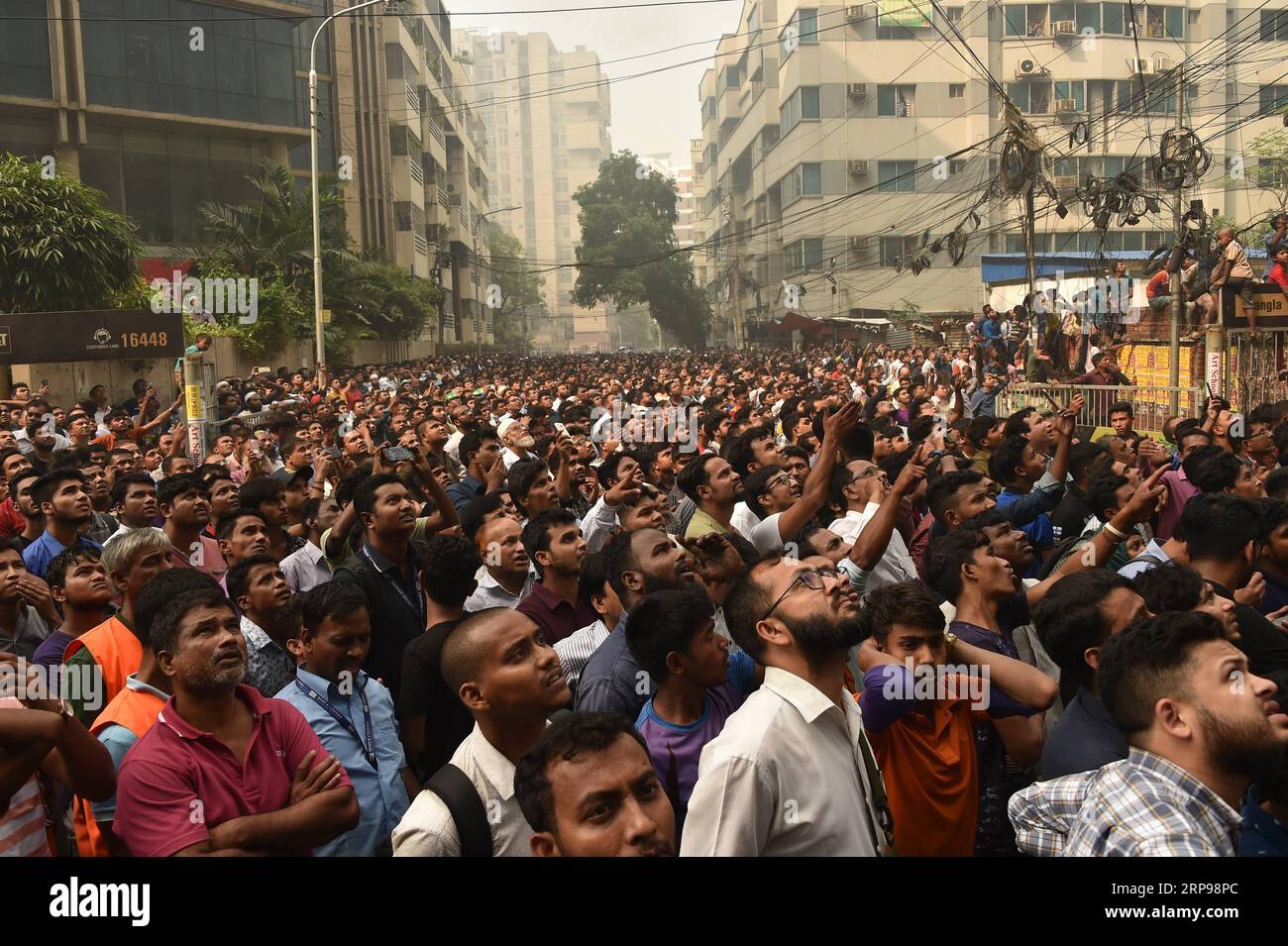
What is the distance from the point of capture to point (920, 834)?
328cm

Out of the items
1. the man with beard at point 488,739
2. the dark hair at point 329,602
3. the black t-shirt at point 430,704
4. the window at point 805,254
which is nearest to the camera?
the man with beard at point 488,739

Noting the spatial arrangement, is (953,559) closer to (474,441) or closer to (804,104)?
(474,441)

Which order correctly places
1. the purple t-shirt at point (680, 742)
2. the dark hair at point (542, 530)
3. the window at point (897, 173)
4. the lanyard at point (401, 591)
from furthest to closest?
the window at point (897, 173) → the lanyard at point (401, 591) → the dark hair at point (542, 530) → the purple t-shirt at point (680, 742)

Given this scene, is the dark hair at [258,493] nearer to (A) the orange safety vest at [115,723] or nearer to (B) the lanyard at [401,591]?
(B) the lanyard at [401,591]

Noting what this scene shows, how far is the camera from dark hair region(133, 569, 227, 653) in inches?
149

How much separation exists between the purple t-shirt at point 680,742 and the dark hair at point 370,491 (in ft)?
7.33

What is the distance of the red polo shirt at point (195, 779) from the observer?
9.51 feet

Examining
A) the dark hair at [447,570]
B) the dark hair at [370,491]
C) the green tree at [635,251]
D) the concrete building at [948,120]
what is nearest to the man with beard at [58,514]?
the dark hair at [370,491]

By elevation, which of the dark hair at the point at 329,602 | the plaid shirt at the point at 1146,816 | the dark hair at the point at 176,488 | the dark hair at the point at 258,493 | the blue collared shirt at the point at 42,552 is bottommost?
the plaid shirt at the point at 1146,816

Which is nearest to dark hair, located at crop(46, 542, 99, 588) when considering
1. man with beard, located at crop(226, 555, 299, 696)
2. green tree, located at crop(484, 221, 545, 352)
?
man with beard, located at crop(226, 555, 299, 696)

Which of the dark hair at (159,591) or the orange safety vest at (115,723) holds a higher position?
the dark hair at (159,591)

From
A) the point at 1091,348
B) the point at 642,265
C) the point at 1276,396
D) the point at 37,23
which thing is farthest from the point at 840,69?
the point at 1276,396

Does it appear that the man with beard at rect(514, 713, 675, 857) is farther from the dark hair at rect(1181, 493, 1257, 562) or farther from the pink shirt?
the pink shirt
